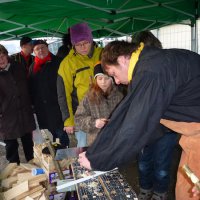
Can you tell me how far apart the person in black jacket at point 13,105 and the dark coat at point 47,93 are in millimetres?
126

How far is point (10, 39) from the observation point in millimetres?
7754

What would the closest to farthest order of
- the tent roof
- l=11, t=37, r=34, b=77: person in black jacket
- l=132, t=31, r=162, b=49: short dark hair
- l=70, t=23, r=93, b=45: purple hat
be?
l=132, t=31, r=162, b=49: short dark hair → l=70, t=23, r=93, b=45: purple hat → l=11, t=37, r=34, b=77: person in black jacket → the tent roof

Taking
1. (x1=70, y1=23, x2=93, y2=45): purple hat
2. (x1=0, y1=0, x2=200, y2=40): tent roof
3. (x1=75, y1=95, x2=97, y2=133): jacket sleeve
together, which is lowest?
(x1=75, y1=95, x2=97, y2=133): jacket sleeve

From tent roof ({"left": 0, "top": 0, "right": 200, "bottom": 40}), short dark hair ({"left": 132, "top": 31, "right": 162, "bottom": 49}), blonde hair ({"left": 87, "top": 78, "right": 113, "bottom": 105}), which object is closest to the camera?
blonde hair ({"left": 87, "top": 78, "right": 113, "bottom": 105})

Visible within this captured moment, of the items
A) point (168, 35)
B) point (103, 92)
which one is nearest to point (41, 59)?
point (103, 92)

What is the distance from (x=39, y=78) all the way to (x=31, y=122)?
0.53 metres

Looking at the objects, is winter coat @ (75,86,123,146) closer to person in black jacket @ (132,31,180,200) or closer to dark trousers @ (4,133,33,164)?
person in black jacket @ (132,31,180,200)

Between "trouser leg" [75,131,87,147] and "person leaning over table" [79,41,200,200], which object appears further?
"trouser leg" [75,131,87,147]

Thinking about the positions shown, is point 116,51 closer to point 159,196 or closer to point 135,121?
point 135,121

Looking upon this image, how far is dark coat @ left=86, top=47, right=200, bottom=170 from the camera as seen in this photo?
1.12m

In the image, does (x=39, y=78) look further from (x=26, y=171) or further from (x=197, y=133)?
(x=197, y=133)

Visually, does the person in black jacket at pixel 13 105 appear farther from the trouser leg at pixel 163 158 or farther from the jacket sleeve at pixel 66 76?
the trouser leg at pixel 163 158

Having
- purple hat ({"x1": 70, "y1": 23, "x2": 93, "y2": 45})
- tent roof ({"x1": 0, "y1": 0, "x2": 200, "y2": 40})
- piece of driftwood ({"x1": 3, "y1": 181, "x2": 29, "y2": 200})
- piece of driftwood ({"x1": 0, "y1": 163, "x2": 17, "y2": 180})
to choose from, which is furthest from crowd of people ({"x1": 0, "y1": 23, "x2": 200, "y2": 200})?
tent roof ({"x1": 0, "y1": 0, "x2": 200, "y2": 40})

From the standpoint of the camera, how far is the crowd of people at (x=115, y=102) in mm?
1154
